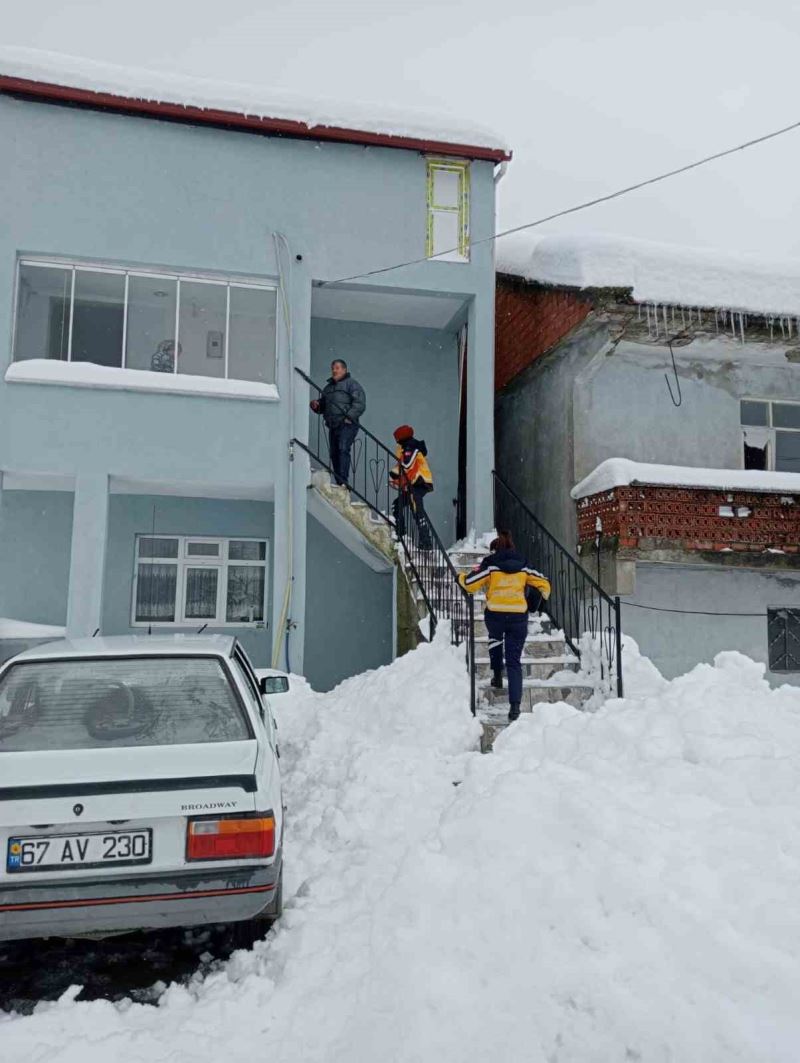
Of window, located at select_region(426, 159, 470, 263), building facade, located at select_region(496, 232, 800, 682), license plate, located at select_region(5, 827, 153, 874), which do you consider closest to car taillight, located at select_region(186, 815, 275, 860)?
license plate, located at select_region(5, 827, 153, 874)

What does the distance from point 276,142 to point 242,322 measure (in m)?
2.49

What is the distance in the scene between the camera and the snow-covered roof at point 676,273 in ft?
34.6

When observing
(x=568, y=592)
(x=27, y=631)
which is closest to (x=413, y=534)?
(x=568, y=592)

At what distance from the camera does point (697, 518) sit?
10.3m

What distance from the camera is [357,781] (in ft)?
19.3

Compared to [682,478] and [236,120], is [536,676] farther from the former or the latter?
[236,120]

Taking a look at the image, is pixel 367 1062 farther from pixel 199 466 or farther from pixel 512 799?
pixel 199 466

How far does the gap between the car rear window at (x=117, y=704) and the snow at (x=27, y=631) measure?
6.50 meters

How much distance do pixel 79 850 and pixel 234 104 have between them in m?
10.1

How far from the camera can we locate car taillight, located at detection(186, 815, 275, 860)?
3.49 metres

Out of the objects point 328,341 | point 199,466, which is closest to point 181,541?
point 199,466

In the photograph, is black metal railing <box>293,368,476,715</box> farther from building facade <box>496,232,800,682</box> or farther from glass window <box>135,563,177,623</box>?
glass window <box>135,563,177,623</box>

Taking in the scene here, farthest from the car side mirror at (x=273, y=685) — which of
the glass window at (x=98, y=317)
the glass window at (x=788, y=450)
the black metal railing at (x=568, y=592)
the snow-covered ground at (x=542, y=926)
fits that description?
the glass window at (x=788, y=450)

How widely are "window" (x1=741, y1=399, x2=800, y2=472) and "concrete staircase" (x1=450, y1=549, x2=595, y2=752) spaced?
534 centimetres
